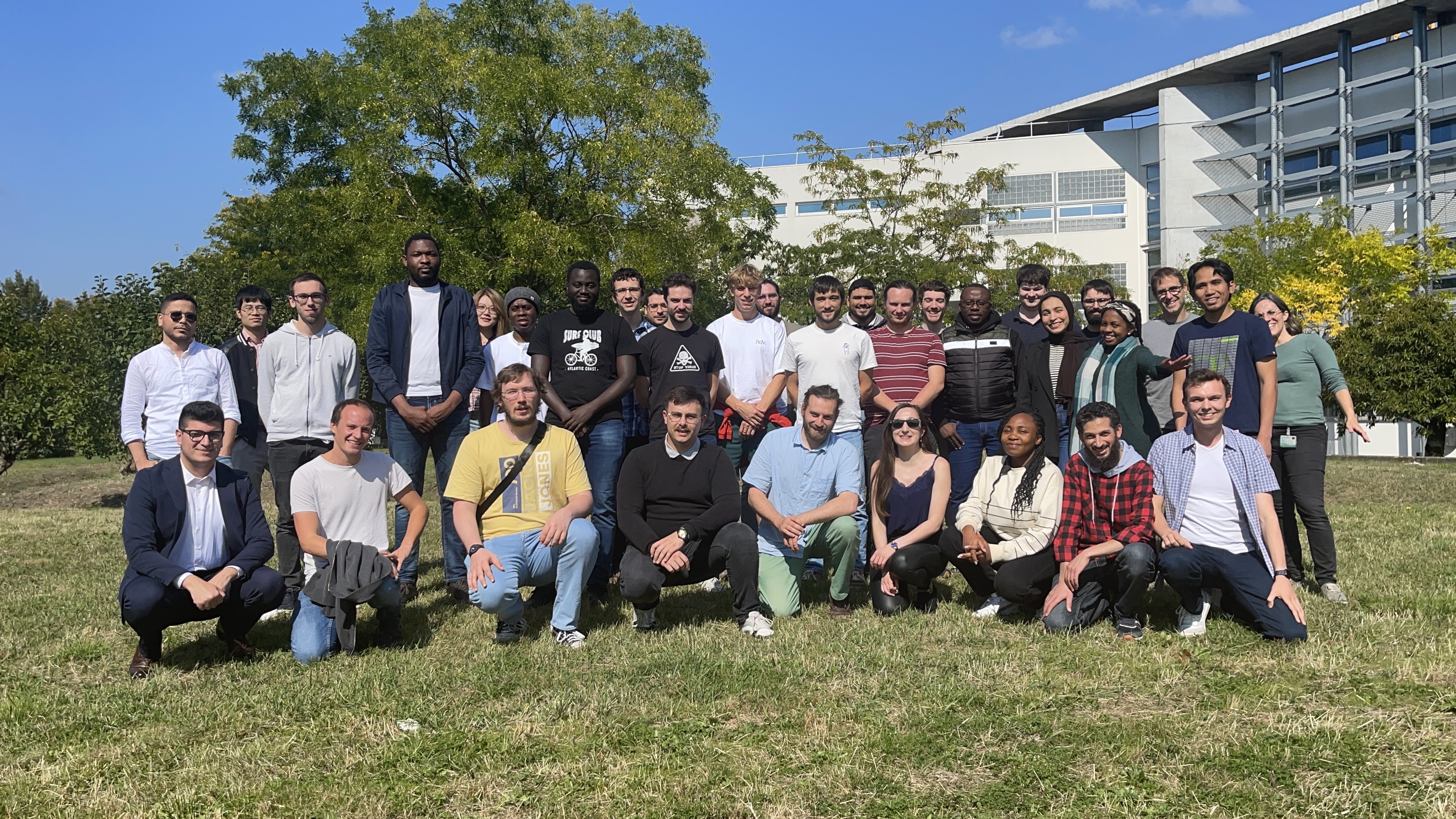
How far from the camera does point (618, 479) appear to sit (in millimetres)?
6602

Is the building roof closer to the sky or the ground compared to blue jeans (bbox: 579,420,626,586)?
closer to the sky

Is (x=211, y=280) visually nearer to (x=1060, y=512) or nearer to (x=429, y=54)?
(x=429, y=54)

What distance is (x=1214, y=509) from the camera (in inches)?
240

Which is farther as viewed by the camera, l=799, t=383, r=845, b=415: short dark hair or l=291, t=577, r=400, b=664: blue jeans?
l=799, t=383, r=845, b=415: short dark hair

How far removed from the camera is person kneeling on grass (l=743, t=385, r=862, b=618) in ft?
21.5

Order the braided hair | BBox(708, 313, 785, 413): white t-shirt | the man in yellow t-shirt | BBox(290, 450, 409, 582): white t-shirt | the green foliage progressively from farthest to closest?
1. the green foliage
2. BBox(708, 313, 785, 413): white t-shirt
3. the braided hair
4. the man in yellow t-shirt
5. BBox(290, 450, 409, 582): white t-shirt

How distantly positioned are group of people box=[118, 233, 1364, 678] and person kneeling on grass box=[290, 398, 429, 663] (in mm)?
16

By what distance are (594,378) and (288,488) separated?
2.07 m

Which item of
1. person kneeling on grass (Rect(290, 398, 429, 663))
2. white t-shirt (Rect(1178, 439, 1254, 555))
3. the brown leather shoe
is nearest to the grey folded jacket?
person kneeling on grass (Rect(290, 398, 429, 663))

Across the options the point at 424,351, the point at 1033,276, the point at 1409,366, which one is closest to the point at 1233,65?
the point at 1409,366

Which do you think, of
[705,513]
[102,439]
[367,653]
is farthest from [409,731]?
[102,439]

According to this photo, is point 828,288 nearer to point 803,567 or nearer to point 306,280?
point 803,567

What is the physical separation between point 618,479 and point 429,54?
61.2 feet

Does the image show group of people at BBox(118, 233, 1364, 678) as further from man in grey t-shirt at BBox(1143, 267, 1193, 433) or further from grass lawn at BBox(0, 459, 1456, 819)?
grass lawn at BBox(0, 459, 1456, 819)
